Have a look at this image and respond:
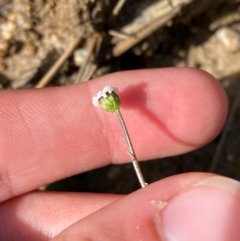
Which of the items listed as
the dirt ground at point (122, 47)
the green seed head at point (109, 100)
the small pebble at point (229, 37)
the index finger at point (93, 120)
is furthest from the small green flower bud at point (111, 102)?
the small pebble at point (229, 37)

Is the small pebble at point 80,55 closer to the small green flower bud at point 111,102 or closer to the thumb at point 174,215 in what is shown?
the small green flower bud at point 111,102

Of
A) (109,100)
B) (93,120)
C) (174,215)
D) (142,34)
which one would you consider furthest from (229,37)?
(174,215)

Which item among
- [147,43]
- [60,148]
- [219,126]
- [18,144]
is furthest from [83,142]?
[147,43]

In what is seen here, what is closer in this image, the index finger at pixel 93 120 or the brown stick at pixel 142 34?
the index finger at pixel 93 120

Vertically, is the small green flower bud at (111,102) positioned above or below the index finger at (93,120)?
above

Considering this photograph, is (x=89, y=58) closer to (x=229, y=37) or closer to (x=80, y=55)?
(x=80, y=55)

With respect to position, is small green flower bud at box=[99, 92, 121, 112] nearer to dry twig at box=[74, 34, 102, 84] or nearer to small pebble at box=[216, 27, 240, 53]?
dry twig at box=[74, 34, 102, 84]

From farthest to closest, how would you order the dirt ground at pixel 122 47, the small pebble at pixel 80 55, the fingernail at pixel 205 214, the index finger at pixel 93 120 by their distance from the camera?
the small pebble at pixel 80 55 < the dirt ground at pixel 122 47 < the index finger at pixel 93 120 < the fingernail at pixel 205 214

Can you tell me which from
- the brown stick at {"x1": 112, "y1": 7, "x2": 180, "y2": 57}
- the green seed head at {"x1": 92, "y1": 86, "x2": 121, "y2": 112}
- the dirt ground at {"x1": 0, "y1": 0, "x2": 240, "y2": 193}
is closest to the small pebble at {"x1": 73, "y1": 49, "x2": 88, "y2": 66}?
the dirt ground at {"x1": 0, "y1": 0, "x2": 240, "y2": 193}
